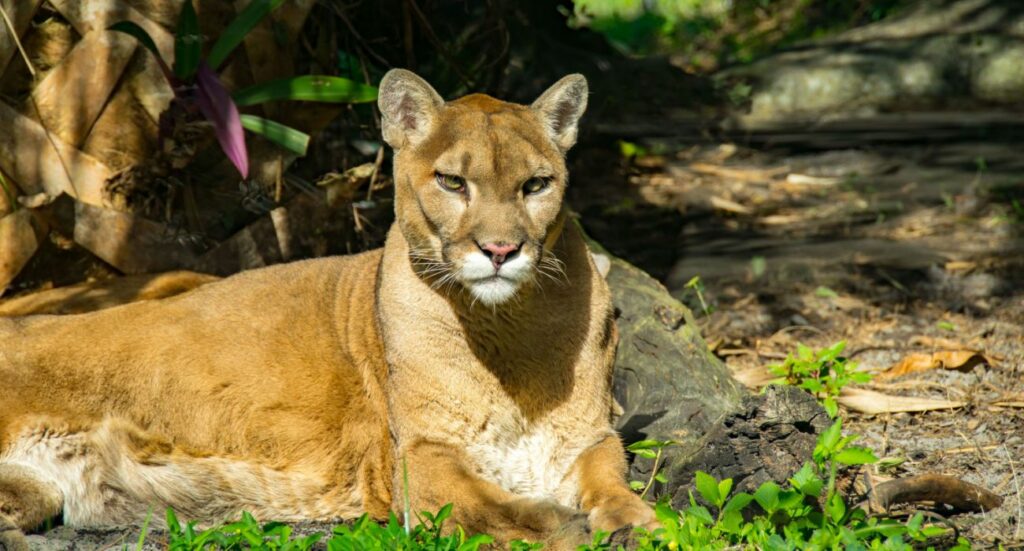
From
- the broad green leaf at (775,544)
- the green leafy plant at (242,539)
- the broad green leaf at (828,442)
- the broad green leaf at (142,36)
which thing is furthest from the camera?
the broad green leaf at (142,36)

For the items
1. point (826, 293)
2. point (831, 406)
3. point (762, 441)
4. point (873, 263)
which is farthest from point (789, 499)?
point (873, 263)

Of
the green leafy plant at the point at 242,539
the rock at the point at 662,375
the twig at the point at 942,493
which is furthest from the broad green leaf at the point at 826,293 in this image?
the green leafy plant at the point at 242,539

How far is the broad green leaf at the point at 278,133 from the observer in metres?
5.75

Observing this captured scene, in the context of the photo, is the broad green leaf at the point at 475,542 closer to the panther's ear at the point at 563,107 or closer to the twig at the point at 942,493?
the twig at the point at 942,493

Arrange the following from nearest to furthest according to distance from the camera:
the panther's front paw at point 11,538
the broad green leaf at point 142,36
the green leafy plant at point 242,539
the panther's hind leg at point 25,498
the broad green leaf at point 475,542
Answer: the broad green leaf at point 475,542 → the green leafy plant at point 242,539 → the panther's front paw at point 11,538 → the panther's hind leg at point 25,498 → the broad green leaf at point 142,36

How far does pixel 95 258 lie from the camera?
5.71m

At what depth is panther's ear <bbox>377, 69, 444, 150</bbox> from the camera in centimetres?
455

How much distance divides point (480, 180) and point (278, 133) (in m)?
1.85

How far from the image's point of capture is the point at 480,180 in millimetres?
4332

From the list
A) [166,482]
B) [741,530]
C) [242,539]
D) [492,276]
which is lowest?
[166,482]

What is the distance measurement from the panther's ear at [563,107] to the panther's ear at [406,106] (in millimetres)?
434

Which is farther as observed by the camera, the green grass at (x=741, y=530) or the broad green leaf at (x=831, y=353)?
the broad green leaf at (x=831, y=353)

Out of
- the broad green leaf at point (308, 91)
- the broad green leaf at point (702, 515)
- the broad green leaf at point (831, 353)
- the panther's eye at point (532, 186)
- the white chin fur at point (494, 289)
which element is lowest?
the broad green leaf at point (831, 353)

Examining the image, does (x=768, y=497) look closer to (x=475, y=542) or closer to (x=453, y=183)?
(x=475, y=542)
